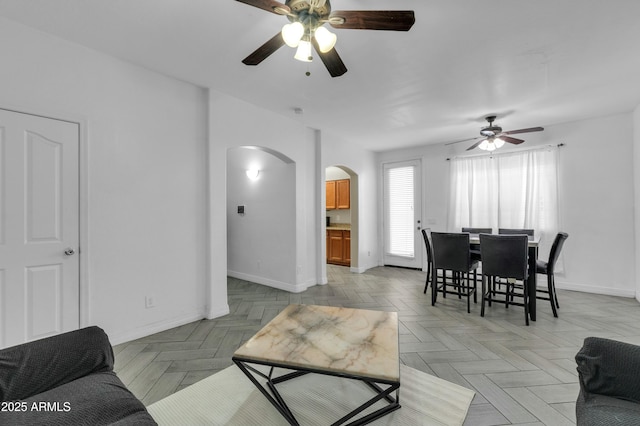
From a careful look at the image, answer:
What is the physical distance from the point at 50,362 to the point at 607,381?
2520mm

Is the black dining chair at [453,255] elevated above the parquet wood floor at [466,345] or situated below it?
above

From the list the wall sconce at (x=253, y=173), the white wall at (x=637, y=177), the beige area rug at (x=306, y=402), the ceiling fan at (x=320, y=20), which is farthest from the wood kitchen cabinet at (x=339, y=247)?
the ceiling fan at (x=320, y=20)

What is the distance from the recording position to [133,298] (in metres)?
2.78

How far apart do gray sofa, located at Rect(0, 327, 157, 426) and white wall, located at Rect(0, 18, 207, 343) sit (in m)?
1.27

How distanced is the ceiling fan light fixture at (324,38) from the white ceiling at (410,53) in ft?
1.46

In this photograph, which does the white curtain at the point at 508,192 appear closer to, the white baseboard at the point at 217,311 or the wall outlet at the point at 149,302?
the white baseboard at the point at 217,311

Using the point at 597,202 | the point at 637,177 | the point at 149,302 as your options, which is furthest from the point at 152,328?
A: the point at 637,177

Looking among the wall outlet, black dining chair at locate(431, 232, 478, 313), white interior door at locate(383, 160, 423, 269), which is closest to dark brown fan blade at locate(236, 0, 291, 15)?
the wall outlet

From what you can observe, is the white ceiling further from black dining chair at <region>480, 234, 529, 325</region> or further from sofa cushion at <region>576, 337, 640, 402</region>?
sofa cushion at <region>576, 337, 640, 402</region>

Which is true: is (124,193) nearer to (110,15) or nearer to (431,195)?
(110,15)

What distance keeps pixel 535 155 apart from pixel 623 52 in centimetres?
244

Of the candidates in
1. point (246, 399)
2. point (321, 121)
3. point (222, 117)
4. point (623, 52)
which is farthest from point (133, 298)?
point (623, 52)

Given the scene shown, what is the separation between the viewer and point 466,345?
268 centimetres

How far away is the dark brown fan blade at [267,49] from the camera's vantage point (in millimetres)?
1775
